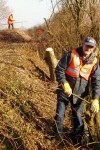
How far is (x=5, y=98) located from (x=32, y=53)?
6799 millimetres

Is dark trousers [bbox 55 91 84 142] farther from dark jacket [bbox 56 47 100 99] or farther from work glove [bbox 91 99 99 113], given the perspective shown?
work glove [bbox 91 99 99 113]

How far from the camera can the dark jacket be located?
6.09 m

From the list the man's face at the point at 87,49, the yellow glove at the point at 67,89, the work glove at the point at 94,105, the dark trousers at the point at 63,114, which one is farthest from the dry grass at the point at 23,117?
the man's face at the point at 87,49

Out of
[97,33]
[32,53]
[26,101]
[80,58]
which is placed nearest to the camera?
[80,58]

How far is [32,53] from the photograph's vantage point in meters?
14.2

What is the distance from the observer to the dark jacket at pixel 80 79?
6.09 metres

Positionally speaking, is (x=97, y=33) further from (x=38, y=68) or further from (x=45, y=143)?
(x=45, y=143)

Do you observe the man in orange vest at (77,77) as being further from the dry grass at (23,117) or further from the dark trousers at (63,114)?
the dry grass at (23,117)

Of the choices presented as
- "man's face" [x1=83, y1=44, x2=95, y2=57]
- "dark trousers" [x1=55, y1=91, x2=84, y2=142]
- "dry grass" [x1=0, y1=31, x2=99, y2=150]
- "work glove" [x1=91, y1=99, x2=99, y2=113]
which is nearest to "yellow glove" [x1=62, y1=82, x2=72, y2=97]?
"dark trousers" [x1=55, y1=91, x2=84, y2=142]

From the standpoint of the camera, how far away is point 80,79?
6.30 meters

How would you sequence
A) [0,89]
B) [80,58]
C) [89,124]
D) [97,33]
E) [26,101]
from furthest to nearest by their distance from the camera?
[97,33]
[26,101]
[0,89]
[89,124]
[80,58]

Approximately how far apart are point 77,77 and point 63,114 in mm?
696

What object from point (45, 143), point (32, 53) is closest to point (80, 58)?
point (45, 143)

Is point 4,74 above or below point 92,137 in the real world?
above
